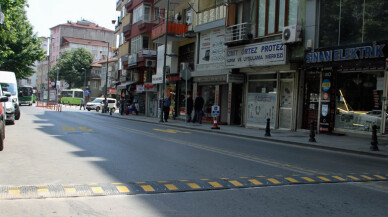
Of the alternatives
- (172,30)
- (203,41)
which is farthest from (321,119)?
(172,30)

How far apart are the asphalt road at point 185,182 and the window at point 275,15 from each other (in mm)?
11208

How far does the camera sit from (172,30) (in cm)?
3055

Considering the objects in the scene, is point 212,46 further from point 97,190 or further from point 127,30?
point 97,190

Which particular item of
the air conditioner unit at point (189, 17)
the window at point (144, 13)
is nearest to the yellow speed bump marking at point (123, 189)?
the air conditioner unit at point (189, 17)

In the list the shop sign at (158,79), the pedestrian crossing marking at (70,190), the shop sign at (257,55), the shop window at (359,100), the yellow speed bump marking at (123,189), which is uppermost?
the shop sign at (257,55)

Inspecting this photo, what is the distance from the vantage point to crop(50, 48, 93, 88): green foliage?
9012 centimetres

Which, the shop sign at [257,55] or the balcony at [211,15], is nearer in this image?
the shop sign at [257,55]

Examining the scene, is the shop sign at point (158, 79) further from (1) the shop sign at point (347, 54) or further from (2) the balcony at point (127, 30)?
(1) the shop sign at point (347, 54)

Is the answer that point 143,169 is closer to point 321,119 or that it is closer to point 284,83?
point 321,119

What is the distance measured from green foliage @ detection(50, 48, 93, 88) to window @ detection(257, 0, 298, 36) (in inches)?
2968

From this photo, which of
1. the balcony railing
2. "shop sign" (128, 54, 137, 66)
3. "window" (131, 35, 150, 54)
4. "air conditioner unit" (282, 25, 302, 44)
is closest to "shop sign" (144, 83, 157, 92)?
"shop sign" (128, 54, 137, 66)

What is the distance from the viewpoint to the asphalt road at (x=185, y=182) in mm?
4926

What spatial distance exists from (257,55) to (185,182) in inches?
627

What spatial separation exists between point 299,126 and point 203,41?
10722 millimetres
